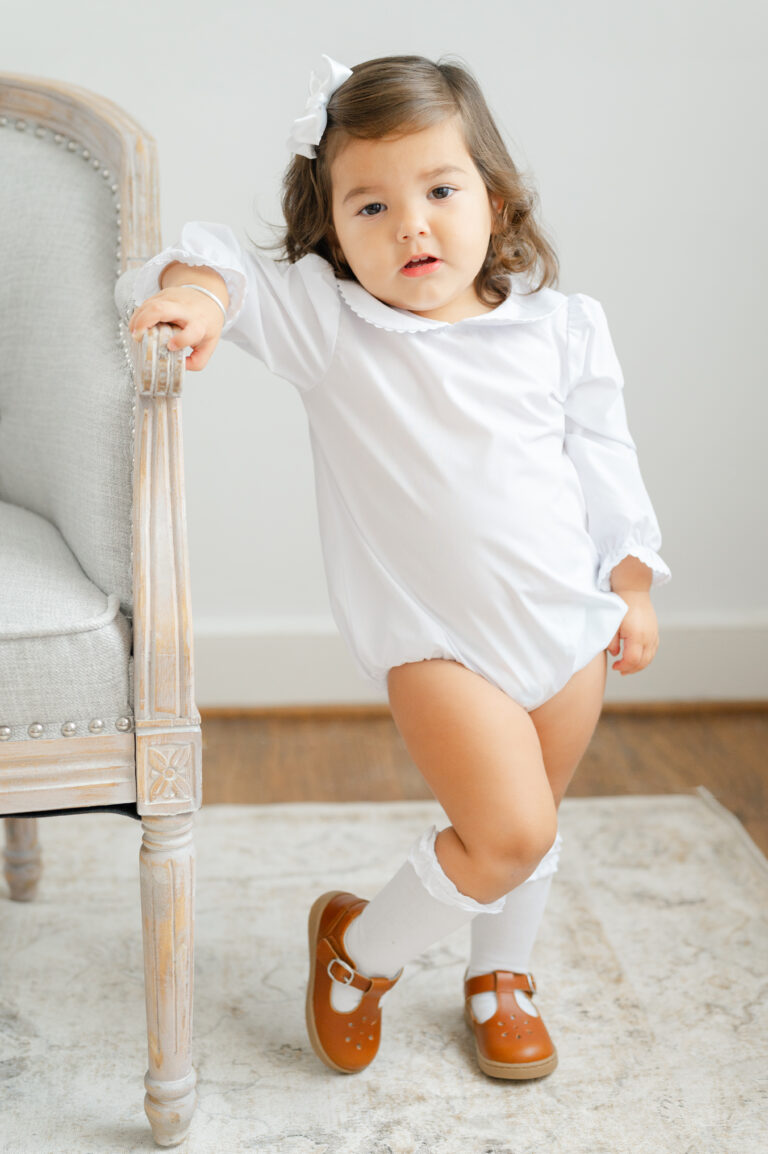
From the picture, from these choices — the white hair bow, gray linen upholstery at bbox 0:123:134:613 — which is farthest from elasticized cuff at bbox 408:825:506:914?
the white hair bow

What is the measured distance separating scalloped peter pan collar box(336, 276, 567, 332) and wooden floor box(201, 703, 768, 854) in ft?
2.91

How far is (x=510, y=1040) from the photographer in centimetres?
116

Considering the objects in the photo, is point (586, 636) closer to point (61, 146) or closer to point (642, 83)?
point (61, 146)

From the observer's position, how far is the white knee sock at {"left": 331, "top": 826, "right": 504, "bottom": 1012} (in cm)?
108

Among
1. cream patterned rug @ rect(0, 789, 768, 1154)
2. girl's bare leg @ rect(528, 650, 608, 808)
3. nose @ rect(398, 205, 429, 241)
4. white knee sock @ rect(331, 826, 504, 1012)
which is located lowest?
cream patterned rug @ rect(0, 789, 768, 1154)

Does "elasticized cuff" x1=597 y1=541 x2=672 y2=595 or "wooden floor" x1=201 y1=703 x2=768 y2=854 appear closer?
"elasticized cuff" x1=597 y1=541 x2=672 y2=595

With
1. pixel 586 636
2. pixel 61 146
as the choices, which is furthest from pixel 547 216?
pixel 586 636

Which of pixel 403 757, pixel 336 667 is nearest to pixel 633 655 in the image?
pixel 403 757

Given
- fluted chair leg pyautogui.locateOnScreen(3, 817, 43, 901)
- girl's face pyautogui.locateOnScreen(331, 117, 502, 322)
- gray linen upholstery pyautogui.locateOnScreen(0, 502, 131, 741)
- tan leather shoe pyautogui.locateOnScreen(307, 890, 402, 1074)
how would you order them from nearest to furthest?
gray linen upholstery pyautogui.locateOnScreen(0, 502, 131, 741), girl's face pyautogui.locateOnScreen(331, 117, 502, 322), tan leather shoe pyautogui.locateOnScreen(307, 890, 402, 1074), fluted chair leg pyautogui.locateOnScreen(3, 817, 43, 901)

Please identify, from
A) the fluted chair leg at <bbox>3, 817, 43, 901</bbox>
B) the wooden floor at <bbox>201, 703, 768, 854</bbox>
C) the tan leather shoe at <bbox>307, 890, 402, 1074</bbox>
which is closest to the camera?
the tan leather shoe at <bbox>307, 890, 402, 1074</bbox>

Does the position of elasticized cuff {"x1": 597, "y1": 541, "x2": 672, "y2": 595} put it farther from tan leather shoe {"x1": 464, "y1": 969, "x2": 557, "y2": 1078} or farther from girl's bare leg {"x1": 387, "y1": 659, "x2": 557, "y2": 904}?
tan leather shoe {"x1": 464, "y1": 969, "x2": 557, "y2": 1078}

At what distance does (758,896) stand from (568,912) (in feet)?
0.83

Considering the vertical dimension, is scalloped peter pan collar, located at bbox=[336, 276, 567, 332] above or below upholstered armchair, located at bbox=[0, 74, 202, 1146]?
above

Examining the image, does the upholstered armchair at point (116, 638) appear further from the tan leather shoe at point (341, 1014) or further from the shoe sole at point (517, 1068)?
the shoe sole at point (517, 1068)
